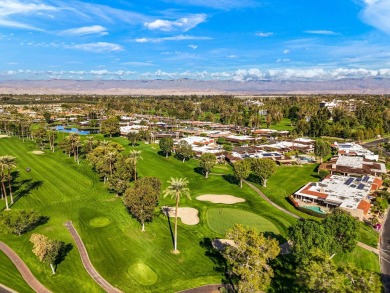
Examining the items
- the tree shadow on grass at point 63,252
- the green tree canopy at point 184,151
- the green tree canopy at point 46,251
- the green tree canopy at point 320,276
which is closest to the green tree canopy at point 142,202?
the tree shadow on grass at point 63,252

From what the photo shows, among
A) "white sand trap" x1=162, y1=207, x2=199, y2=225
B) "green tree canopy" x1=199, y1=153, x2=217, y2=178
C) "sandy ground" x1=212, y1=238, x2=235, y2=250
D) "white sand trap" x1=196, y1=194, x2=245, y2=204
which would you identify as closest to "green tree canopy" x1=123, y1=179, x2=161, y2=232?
"white sand trap" x1=162, y1=207, x2=199, y2=225

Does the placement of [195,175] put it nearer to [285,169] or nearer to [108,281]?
[285,169]

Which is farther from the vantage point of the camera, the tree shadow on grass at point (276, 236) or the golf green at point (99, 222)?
the golf green at point (99, 222)

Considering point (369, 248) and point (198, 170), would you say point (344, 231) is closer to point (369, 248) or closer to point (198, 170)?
point (369, 248)

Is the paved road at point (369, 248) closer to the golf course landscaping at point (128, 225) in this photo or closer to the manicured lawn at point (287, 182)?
the golf course landscaping at point (128, 225)

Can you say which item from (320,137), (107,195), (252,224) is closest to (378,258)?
(252,224)

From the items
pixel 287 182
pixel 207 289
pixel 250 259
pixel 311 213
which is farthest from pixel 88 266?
pixel 287 182
